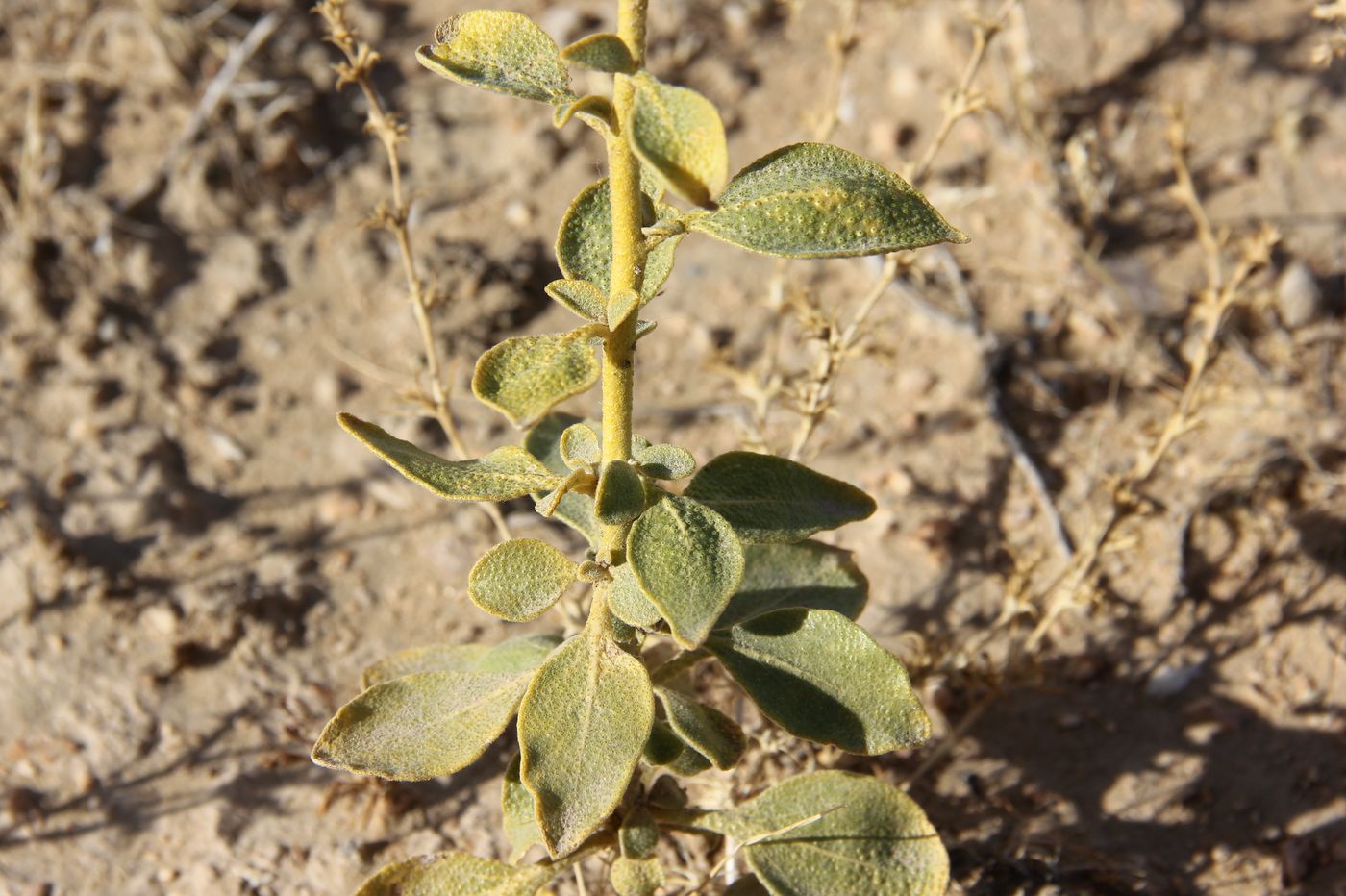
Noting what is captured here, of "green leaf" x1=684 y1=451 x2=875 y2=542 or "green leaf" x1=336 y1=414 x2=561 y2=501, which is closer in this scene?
"green leaf" x1=336 y1=414 x2=561 y2=501

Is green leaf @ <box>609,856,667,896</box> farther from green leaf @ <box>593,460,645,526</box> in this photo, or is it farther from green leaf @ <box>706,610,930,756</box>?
green leaf @ <box>593,460,645,526</box>

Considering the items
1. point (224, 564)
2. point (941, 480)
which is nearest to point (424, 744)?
point (224, 564)

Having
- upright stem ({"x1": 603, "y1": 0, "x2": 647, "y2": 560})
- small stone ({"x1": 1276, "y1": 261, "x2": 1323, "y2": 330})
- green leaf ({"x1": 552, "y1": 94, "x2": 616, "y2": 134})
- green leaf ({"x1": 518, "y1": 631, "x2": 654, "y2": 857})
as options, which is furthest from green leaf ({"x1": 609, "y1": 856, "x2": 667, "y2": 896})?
small stone ({"x1": 1276, "y1": 261, "x2": 1323, "y2": 330})

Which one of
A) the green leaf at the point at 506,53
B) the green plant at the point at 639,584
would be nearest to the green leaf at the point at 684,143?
the green plant at the point at 639,584

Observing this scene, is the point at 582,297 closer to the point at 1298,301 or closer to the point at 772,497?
the point at 772,497

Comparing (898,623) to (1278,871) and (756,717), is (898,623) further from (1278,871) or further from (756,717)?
(1278,871)
